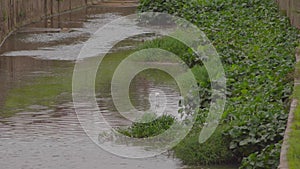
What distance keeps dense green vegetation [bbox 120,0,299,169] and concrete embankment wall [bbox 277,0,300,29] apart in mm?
168

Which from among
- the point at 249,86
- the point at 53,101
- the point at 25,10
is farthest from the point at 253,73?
the point at 25,10

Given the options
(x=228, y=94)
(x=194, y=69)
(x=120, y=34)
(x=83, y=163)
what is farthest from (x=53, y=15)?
(x=83, y=163)

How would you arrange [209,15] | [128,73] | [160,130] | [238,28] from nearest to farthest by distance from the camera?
[160,130]
[128,73]
[238,28]
[209,15]

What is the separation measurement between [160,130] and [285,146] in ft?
9.80

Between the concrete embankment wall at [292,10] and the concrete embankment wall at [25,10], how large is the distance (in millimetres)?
6384

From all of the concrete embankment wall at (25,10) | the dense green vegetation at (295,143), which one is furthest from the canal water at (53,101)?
the dense green vegetation at (295,143)

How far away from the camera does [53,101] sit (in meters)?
11.9

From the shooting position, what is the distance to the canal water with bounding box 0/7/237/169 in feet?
28.7

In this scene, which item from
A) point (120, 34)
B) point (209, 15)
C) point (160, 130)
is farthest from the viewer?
point (120, 34)

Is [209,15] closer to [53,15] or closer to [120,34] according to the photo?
[120,34]

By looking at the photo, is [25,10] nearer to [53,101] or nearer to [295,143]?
[53,101]

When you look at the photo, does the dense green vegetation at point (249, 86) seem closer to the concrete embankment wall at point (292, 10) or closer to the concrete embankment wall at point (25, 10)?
the concrete embankment wall at point (292, 10)

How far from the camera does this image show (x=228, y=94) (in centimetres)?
1046

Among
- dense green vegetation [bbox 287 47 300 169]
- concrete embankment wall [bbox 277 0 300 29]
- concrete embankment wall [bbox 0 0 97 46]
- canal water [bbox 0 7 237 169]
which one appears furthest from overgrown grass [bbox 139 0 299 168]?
concrete embankment wall [bbox 0 0 97 46]
